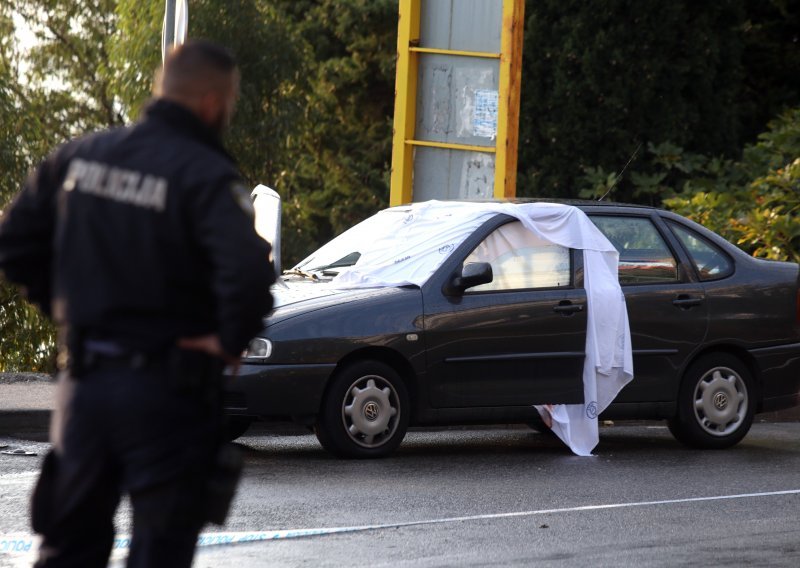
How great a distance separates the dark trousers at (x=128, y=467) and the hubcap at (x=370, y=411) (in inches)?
207

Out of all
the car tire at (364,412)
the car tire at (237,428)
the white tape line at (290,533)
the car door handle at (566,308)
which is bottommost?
the white tape line at (290,533)

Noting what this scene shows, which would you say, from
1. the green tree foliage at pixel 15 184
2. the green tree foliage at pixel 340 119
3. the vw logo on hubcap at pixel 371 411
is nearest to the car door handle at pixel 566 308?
the vw logo on hubcap at pixel 371 411

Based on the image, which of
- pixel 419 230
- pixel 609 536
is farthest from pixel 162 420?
pixel 419 230

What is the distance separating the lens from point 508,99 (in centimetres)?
1394

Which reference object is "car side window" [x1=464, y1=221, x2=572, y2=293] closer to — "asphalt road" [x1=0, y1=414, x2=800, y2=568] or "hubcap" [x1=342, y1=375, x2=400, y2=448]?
"hubcap" [x1=342, y1=375, x2=400, y2=448]

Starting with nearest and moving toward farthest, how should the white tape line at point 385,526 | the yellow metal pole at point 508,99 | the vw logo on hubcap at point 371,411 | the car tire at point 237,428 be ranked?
the white tape line at point 385,526, the vw logo on hubcap at point 371,411, the car tire at point 237,428, the yellow metal pole at point 508,99

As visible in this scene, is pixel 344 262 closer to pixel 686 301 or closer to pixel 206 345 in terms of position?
pixel 686 301

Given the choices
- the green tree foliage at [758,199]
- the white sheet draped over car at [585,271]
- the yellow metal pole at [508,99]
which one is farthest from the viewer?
the green tree foliage at [758,199]

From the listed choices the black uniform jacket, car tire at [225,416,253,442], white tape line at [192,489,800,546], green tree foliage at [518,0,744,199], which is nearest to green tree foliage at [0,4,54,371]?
green tree foliage at [518,0,744,199]

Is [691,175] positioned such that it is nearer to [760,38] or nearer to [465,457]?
[760,38]

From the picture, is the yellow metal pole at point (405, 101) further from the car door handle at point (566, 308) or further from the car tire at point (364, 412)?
the car tire at point (364, 412)

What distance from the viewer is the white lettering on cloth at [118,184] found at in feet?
12.0

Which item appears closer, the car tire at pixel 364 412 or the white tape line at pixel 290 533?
the white tape line at pixel 290 533

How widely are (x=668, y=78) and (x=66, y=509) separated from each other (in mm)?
17384
